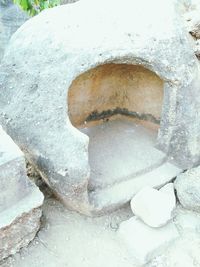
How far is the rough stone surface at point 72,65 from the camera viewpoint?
137cm

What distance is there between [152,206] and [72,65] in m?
0.62

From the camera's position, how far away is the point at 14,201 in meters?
1.31

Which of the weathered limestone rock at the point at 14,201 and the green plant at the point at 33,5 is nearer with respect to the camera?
the weathered limestone rock at the point at 14,201

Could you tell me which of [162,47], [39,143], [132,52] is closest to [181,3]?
[162,47]

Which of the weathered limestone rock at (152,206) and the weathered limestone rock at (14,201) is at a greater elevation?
the weathered limestone rock at (14,201)

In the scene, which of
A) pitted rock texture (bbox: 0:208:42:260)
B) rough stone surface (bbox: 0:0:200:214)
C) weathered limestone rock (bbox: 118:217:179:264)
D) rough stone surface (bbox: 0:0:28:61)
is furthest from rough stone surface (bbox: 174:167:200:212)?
rough stone surface (bbox: 0:0:28:61)

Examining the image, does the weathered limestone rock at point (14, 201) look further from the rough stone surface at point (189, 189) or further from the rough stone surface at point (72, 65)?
the rough stone surface at point (189, 189)

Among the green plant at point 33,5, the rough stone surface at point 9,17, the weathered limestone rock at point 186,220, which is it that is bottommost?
the weathered limestone rock at point 186,220

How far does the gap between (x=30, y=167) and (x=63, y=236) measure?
377mm

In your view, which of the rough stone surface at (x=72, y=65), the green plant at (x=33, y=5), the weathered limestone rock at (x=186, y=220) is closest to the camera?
the rough stone surface at (x=72, y=65)

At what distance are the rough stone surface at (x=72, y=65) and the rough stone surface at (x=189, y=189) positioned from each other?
262mm

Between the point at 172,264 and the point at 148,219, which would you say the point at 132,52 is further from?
the point at 172,264

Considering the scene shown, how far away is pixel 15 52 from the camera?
1479 millimetres

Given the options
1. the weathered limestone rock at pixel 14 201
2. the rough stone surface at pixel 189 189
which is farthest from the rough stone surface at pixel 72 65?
the rough stone surface at pixel 189 189
